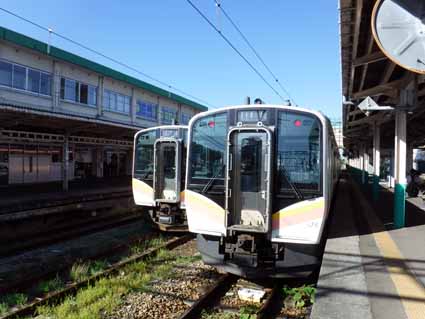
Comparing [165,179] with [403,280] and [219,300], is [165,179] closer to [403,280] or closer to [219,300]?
[219,300]

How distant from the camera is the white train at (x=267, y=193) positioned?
5.88 metres

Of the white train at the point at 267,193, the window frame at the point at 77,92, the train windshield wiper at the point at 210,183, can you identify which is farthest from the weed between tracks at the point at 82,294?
the window frame at the point at 77,92

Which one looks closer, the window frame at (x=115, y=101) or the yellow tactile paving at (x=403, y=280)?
the yellow tactile paving at (x=403, y=280)

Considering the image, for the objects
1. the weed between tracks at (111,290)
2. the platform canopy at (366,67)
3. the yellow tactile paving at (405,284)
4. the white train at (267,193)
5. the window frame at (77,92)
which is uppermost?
the window frame at (77,92)

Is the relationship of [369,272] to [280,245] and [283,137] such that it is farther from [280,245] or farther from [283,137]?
[283,137]

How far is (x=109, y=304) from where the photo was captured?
5.47 m

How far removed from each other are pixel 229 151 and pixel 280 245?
160cm

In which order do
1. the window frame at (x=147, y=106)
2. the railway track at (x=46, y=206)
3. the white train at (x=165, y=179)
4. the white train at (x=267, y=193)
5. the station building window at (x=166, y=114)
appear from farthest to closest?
1. the station building window at (x=166, y=114)
2. the window frame at (x=147, y=106)
3. the railway track at (x=46, y=206)
4. the white train at (x=165, y=179)
5. the white train at (x=267, y=193)

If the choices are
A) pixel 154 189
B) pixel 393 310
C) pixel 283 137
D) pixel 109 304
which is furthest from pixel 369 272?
pixel 154 189

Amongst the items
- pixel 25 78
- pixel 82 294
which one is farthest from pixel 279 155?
pixel 25 78

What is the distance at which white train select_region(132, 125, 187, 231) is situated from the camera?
32.9 ft

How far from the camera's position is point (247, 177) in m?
6.18

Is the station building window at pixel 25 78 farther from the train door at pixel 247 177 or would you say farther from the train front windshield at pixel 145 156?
the train door at pixel 247 177

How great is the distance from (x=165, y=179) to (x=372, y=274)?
20.0ft
